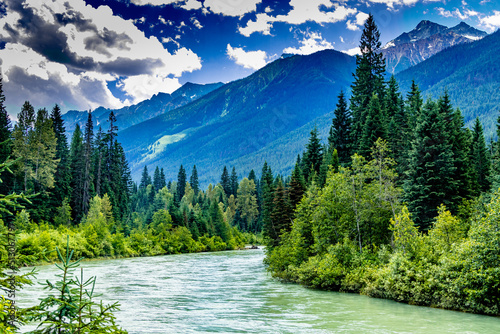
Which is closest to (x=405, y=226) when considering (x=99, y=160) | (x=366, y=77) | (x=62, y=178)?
(x=366, y=77)

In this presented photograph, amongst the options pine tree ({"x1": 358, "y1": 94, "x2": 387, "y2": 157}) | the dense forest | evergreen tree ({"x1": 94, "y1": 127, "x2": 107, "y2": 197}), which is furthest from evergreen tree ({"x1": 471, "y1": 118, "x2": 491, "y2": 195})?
evergreen tree ({"x1": 94, "y1": 127, "x2": 107, "y2": 197})

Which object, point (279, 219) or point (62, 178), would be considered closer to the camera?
point (279, 219)

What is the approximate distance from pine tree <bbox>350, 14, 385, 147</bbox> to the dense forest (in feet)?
38.8

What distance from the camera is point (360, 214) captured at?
36969 mm

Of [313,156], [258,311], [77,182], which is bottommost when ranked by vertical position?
[258,311]

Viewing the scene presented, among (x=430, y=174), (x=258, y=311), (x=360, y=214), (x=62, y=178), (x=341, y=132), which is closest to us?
(x=258, y=311)

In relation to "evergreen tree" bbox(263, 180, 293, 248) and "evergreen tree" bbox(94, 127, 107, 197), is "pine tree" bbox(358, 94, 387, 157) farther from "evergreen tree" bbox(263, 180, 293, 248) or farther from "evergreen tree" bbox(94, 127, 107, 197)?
"evergreen tree" bbox(94, 127, 107, 197)

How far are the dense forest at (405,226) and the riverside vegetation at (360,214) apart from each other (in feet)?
0.35

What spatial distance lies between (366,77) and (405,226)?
168 ft

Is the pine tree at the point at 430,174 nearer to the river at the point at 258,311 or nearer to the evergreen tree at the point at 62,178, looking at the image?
the river at the point at 258,311

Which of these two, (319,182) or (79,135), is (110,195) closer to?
(79,135)

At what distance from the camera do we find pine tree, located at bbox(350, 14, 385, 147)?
70.3 m

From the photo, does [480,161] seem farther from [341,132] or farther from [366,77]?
[366,77]

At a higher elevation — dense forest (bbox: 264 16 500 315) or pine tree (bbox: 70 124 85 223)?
pine tree (bbox: 70 124 85 223)
